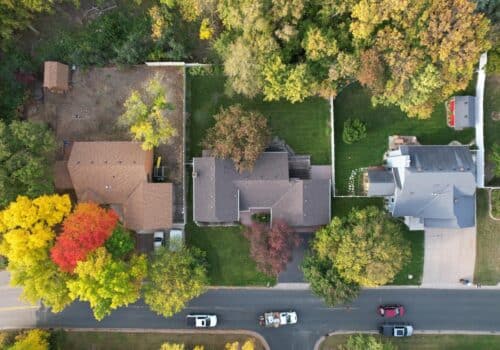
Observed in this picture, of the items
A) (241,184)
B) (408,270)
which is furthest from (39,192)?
(408,270)

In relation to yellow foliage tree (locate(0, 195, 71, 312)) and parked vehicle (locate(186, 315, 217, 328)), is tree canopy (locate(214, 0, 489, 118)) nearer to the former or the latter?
yellow foliage tree (locate(0, 195, 71, 312))

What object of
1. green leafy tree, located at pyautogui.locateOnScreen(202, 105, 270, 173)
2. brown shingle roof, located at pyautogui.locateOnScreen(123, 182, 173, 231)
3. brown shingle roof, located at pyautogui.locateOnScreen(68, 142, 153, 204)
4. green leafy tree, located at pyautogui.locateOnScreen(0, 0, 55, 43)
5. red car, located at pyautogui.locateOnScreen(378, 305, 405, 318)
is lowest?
red car, located at pyautogui.locateOnScreen(378, 305, 405, 318)

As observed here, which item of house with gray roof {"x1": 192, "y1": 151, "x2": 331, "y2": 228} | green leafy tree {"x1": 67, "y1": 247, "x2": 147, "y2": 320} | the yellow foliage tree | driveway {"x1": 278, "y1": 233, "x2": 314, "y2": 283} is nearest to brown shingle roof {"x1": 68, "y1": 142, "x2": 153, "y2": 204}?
the yellow foliage tree

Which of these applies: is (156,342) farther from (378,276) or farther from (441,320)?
(441,320)

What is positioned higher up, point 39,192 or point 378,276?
point 39,192

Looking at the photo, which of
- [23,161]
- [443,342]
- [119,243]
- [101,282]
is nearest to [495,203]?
[443,342]

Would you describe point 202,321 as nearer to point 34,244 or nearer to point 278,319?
point 278,319
